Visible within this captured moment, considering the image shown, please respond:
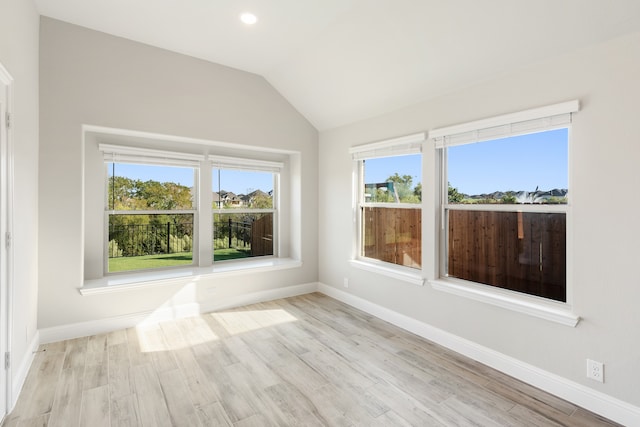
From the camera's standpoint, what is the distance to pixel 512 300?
2561 millimetres

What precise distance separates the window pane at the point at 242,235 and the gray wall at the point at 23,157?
6.31ft

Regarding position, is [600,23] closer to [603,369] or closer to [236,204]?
[603,369]

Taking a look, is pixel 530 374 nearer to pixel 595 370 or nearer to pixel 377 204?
pixel 595 370

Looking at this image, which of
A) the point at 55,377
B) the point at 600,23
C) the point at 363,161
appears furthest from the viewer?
the point at 363,161

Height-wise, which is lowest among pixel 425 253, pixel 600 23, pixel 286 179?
pixel 425 253

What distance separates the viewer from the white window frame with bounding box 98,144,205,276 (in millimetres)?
3551

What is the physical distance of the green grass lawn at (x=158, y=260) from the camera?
12.3 feet

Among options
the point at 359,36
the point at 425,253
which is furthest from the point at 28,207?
the point at 425,253

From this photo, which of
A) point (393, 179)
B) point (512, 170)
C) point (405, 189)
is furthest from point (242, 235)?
point (512, 170)

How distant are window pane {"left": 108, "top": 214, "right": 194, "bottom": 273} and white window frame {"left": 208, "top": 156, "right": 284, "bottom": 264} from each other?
0.45m

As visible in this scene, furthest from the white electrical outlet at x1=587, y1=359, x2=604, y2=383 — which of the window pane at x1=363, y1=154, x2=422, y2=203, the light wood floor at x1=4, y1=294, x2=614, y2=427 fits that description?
the window pane at x1=363, y1=154, x2=422, y2=203

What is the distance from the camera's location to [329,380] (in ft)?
8.15

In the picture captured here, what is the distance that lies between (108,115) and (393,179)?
3.18 metres

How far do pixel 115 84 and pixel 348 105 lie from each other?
8.43ft
